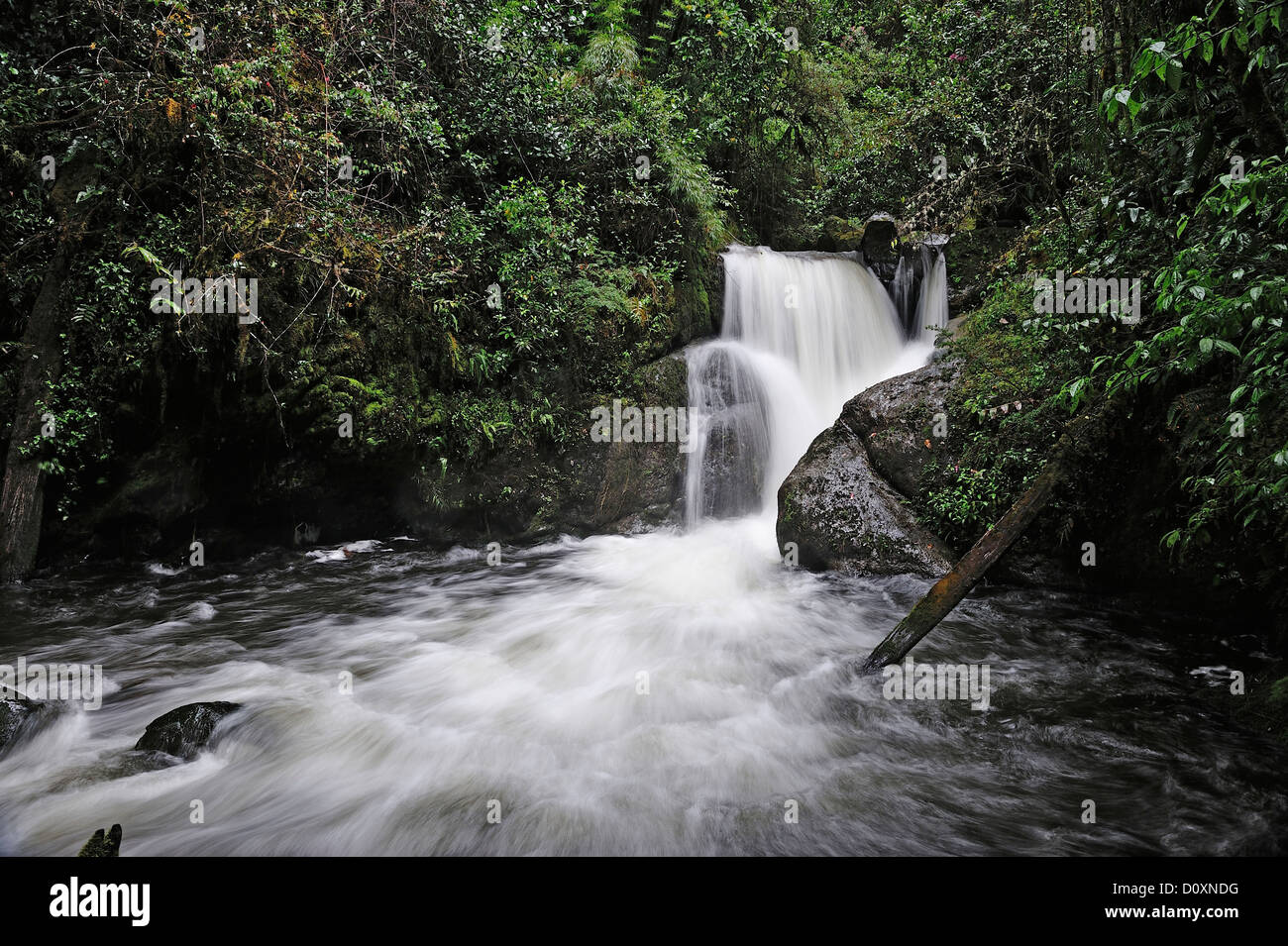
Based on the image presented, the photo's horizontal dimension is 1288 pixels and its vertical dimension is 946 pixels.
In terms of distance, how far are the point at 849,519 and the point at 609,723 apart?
12.6 feet

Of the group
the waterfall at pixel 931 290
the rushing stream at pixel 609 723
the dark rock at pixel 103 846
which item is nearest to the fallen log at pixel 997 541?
the rushing stream at pixel 609 723

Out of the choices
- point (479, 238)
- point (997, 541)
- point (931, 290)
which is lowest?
point (997, 541)

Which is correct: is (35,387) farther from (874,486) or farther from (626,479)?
(874,486)

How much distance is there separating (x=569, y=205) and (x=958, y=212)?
5733 mm

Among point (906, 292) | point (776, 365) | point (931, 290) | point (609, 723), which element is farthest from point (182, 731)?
point (931, 290)

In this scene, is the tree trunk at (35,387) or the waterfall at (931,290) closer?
the tree trunk at (35,387)

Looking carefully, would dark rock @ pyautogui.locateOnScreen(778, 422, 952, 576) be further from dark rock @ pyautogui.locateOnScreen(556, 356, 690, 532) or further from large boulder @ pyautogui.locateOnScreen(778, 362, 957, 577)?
dark rock @ pyautogui.locateOnScreen(556, 356, 690, 532)

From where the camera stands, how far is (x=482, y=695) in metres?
4.88

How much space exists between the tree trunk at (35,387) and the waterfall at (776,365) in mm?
7331

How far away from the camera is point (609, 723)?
4.48 metres

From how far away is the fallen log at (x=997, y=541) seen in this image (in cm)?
426

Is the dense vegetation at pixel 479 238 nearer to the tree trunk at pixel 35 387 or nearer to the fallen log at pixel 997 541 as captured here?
the tree trunk at pixel 35 387
